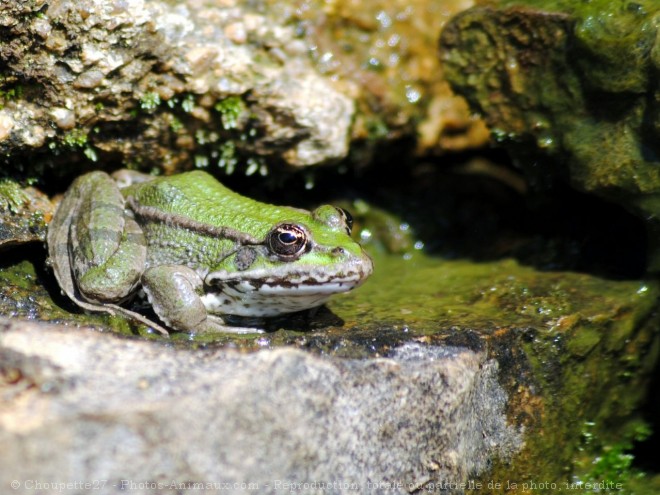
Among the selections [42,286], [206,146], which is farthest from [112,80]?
[42,286]

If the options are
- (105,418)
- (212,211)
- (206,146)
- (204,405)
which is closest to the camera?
(105,418)

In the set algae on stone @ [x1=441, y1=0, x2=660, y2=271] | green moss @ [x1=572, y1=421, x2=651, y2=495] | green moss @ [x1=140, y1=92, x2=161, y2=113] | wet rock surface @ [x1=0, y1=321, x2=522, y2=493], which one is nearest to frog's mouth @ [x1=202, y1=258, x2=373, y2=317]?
wet rock surface @ [x1=0, y1=321, x2=522, y2=493]

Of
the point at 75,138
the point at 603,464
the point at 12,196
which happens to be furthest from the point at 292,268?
the point at 603,464

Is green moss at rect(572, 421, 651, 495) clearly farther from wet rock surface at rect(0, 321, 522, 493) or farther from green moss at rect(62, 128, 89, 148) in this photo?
green moss at rect(62, 128, 89, 148)

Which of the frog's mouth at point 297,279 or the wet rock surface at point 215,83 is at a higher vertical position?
the wet rock surface at point 215,83

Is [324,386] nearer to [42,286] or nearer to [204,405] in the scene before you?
[204,405]

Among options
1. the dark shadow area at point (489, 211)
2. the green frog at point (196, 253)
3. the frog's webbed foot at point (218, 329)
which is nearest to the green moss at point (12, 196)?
the green frog at point (196, 253)

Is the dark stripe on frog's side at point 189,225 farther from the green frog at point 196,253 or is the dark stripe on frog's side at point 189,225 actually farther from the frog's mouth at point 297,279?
the frog's mouth at point 297,279
